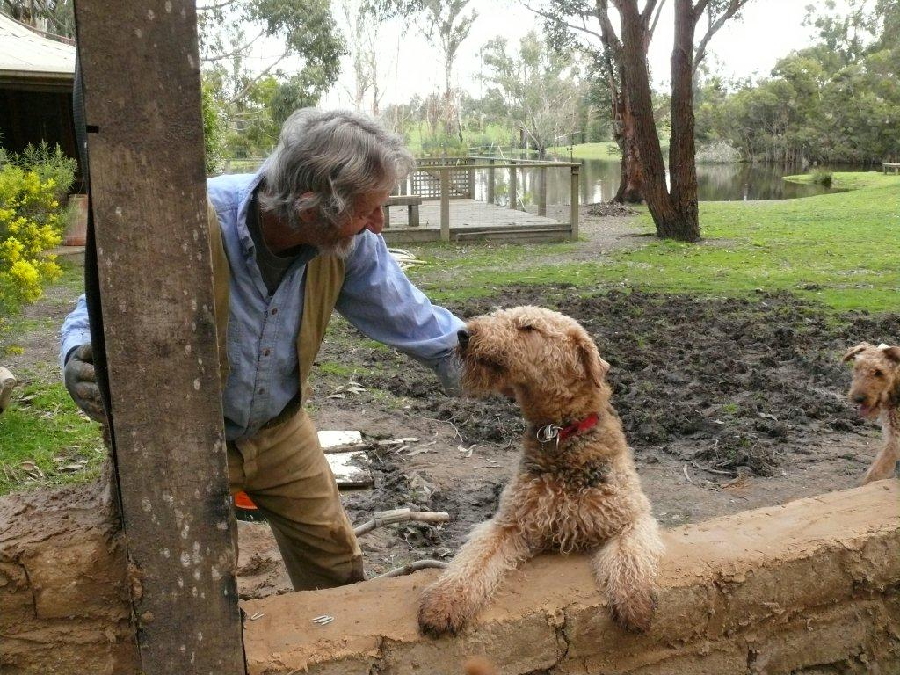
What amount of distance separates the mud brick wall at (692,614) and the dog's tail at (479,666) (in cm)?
2

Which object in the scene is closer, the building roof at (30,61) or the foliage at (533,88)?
the building roof at (30,61)

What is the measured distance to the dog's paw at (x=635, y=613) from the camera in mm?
2945

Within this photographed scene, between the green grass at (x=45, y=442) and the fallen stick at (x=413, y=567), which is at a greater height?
the fallen stick at (x=413, y=567)

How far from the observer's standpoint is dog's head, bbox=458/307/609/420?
3.57m

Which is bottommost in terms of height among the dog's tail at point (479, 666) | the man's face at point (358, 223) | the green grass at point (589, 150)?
the dog's tail at point (479, 666)

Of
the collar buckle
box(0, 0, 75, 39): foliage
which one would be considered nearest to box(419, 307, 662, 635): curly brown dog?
the collar buckle

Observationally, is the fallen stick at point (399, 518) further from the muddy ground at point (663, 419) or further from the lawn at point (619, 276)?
the lawn at point (619, 276)

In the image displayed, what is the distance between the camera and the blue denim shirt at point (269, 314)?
3.02 metres

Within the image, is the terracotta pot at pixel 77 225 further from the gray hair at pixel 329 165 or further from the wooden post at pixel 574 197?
the gray hair at pixel 329 165

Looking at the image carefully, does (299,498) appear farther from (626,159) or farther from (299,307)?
(626,159)

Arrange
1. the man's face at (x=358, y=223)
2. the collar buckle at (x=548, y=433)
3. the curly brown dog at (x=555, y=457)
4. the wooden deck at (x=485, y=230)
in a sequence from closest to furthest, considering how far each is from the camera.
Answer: the man's face at (x=358, y=223), the curly brown dog at (x=555, y=457), the collar buckle at (x=548, y=433), the wooden deck at (x=485, y=230)

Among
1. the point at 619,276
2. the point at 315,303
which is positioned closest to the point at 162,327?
the point at 315,303

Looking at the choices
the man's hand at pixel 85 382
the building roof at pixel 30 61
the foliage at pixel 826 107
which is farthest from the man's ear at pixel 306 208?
the foliage at pixel 826 107

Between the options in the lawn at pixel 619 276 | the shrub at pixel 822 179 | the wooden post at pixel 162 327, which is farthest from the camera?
the shrub at pixel 822 179
